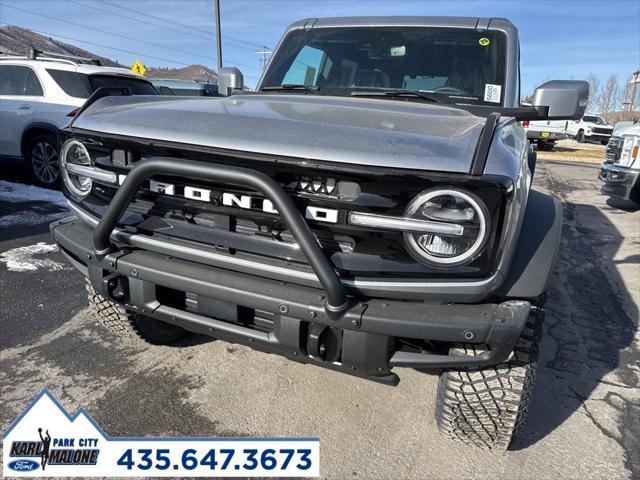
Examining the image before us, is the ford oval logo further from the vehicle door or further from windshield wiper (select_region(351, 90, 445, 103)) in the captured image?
the vehicle door

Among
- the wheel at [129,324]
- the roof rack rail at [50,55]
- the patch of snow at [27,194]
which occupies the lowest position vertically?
the patch of snow at [27,194]

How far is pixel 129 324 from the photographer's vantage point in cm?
287

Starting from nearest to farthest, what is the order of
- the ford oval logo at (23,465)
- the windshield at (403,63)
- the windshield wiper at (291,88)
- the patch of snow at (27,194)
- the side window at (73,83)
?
the ford oval logo at (23,465)
the windshield at (403,63)
the windshield wiper at (291,88)
the patch of snow at (27,194)
the side window at (73,83)

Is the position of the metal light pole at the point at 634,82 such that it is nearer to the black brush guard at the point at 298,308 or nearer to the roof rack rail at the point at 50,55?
the roof rack rail at the point at 50,55

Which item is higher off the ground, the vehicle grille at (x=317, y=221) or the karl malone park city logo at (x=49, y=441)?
the vehicle grille at (x=317, y=221)

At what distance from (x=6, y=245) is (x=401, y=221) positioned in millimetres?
4635

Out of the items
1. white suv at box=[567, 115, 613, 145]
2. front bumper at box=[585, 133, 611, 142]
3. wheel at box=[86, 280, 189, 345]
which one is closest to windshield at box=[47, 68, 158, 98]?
wheel at box=[86, 280, 189, 345]

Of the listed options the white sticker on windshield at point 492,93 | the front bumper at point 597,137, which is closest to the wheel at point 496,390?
the white sticker on windshield at point 492,93

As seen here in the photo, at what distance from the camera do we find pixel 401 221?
67.3 inches

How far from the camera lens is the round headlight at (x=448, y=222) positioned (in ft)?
5.48

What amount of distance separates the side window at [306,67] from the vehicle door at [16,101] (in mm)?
5469

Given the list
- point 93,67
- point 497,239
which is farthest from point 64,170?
point 93,67

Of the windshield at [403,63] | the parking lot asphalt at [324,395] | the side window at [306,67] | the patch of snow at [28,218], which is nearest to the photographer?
the parking lot asphalt at [324,395]

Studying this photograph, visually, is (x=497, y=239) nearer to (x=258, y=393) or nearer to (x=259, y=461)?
(x=259, y=461)
